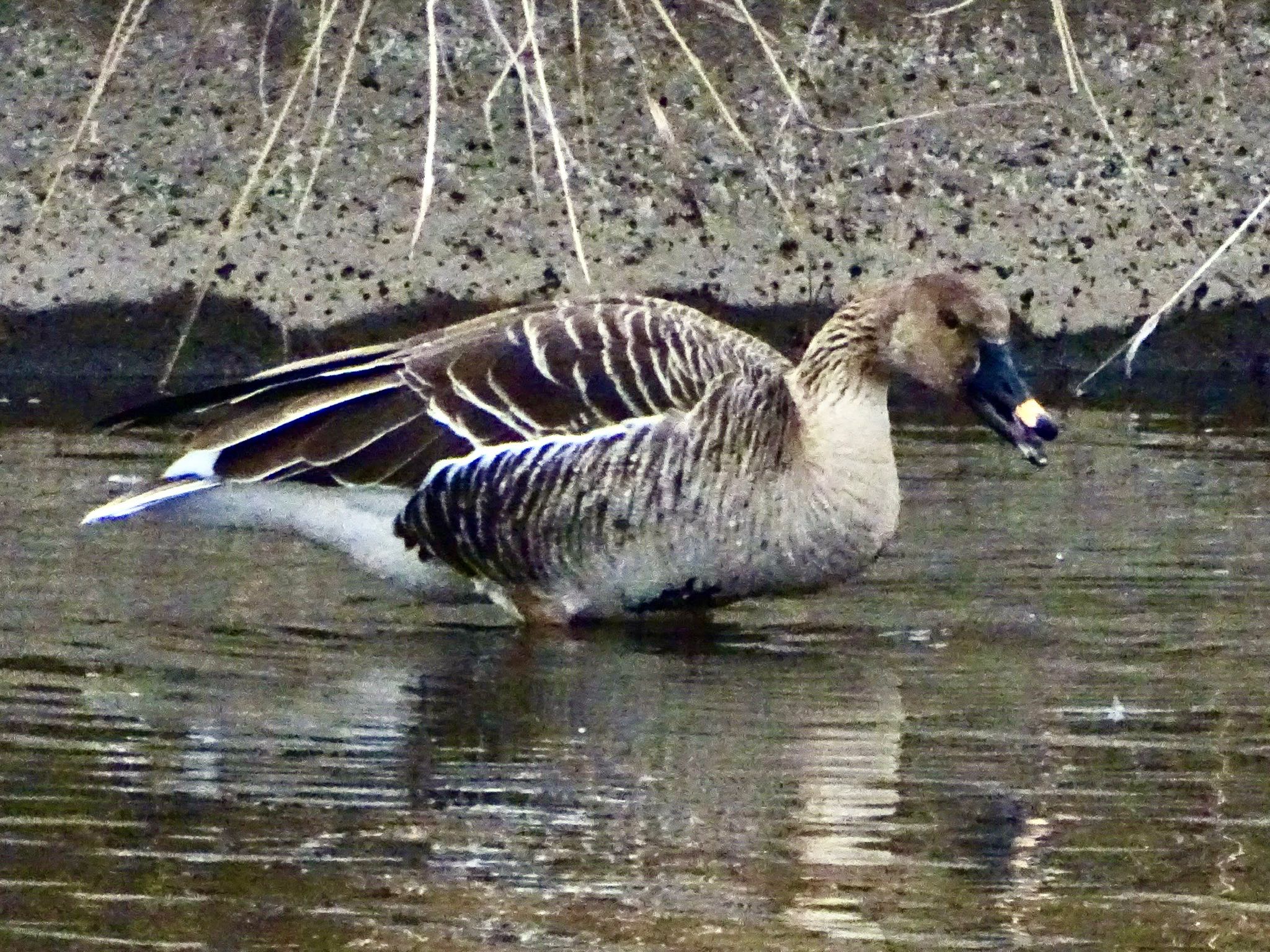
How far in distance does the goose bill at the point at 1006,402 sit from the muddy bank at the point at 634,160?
351 cm

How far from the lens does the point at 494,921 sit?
454 cm

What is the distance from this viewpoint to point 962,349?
7719 millimetres

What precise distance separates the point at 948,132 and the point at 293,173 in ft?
9.31

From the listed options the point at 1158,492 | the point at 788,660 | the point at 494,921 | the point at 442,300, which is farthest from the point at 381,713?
the point at 442,300

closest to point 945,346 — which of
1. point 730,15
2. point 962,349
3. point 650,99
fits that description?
point 962,349

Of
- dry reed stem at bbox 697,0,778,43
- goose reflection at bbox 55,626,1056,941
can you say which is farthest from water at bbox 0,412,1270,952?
dry reed stem at bbox 697,0,778,43

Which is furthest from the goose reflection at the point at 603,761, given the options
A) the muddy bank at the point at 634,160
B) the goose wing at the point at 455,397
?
the muddy bank at the point at 634,160

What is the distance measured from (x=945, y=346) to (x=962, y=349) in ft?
0.17

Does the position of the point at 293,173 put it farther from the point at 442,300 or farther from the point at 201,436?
the point at 201,436

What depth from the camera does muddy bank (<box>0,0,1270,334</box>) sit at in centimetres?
1124

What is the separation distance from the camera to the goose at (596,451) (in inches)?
293

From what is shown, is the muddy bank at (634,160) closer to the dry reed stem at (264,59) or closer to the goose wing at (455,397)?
the dry reed stem at (264,59)

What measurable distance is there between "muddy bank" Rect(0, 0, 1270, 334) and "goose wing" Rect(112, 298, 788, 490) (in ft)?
10.9

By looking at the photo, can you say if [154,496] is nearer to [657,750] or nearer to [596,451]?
[596,451]
